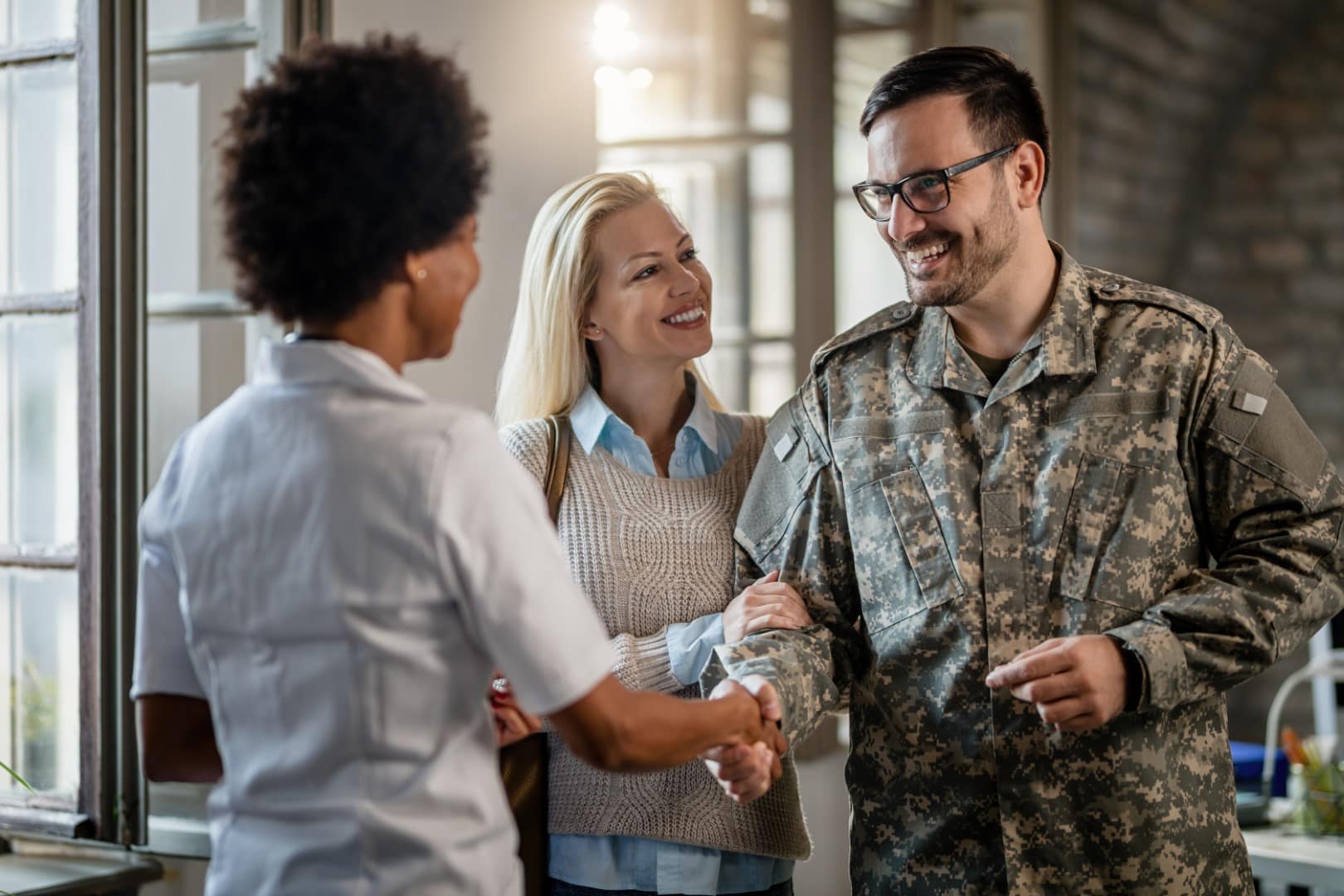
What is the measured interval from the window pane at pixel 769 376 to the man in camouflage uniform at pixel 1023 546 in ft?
5.87

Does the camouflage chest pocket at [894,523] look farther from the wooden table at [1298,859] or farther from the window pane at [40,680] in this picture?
the window pane at [40,680]

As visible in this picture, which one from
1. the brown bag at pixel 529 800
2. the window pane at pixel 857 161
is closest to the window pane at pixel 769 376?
the window pane at pixel 857 161

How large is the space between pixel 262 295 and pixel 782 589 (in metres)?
0.82

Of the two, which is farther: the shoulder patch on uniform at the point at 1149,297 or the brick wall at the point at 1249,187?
the brick wall at the point at 1249,187

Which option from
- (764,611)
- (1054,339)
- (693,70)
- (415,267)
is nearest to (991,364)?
(1054,339)

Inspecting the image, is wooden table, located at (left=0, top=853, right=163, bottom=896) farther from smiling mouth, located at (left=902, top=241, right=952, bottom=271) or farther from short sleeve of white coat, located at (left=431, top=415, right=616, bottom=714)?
smiling mouth, located at (left=902, top=241, right=952, bottom=271)

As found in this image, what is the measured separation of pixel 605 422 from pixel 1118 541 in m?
0.70

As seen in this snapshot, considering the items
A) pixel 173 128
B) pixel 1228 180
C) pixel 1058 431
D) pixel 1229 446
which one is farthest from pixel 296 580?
pixel 1228 180

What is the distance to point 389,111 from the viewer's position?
3.49ft

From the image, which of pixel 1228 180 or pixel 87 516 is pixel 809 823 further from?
pixel 1228 180

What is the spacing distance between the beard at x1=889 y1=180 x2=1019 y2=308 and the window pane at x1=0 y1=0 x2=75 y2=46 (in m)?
1.36

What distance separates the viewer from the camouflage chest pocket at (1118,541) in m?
1.57

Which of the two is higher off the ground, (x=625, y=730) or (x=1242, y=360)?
(x=1242, y=360)

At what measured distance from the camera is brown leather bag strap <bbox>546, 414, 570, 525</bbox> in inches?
72.6
